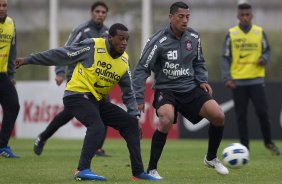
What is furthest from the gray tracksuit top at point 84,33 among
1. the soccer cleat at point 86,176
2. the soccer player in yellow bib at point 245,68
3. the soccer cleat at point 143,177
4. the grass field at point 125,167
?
the soccer cleat at point 86,176

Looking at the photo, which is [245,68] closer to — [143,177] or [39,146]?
[39,146]

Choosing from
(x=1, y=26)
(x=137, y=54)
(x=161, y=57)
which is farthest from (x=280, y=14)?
(x=161, y=57)

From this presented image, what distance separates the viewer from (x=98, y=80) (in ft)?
32.7

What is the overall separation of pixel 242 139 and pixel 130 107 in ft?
15.7

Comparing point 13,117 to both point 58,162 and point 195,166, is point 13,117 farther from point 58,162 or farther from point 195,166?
point 195,166

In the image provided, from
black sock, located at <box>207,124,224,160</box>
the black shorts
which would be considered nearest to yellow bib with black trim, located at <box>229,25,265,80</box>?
black sock, located at <box>207,124,224,160</box>

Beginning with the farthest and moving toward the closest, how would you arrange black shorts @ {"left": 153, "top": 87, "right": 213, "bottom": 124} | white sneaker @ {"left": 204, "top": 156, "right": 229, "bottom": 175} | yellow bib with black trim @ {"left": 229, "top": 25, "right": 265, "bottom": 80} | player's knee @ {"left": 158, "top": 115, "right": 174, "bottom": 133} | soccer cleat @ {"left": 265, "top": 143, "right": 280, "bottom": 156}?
1. yellow bib with black trim @ {"left": 229, "top": 25, "right": 265, "bottom": 80}
2. soccer cleat @ {"left": 265, "top": 143, "right": 280, "bottom": 156}
3. white sneaker @ {"left": 204, "top": 156, "right": 229, "bottom": 175}
4. black shorts @ {"left": 153, "top": 87, "right": 213, "bottom": 124}
5. player's knee @ {"left": 158, "top": 115, "right": 174, "bottom": 133}

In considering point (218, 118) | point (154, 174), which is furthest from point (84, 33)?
point (154, 174)

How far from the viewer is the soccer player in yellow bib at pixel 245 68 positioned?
14.5 m

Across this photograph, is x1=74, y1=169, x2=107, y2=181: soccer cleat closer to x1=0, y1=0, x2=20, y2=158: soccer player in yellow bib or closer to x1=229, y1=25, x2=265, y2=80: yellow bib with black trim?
x1=0, y1=0, x2=20, y2=158: soccer player in yellow bib

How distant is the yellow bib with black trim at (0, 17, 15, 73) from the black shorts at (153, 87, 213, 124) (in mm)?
3400

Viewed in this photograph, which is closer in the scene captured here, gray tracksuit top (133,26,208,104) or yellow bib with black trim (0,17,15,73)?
gray tracksuit top (133,26,208,104)

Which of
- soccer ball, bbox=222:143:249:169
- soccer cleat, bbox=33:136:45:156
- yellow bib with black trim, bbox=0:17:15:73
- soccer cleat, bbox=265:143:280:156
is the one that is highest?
yellow bib with black trim, bbox=0:17:15:73

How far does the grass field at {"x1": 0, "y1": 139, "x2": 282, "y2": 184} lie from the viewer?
392 inches
